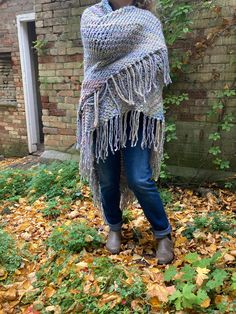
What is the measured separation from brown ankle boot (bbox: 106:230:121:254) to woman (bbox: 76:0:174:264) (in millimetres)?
318

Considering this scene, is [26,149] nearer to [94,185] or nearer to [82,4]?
[82,4]

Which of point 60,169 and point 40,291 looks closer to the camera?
point 40,291

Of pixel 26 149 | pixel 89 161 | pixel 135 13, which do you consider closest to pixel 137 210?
pixel 89 161

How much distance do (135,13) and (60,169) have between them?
2711 mm

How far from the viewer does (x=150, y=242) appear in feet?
8.36

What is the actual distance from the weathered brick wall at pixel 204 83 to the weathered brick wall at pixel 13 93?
399 cm

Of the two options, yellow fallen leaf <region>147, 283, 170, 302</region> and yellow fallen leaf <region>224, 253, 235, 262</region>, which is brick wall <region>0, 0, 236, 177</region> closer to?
yellow fallen leaf <region>224, 253, 235, 262</region>

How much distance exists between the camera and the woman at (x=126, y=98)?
2.04 m

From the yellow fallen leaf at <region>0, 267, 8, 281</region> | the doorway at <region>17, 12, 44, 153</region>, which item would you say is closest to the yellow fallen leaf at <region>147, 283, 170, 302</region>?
the yellow fallen leaf at <region>0, 267, 8, 281</region>

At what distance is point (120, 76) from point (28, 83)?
5178mm

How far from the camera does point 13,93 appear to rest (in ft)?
23.7

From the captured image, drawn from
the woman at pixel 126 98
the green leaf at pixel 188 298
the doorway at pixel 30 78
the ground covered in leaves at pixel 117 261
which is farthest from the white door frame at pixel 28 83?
the green leaf at pixel 188 298

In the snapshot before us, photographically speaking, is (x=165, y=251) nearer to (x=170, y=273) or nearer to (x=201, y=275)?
(x=170, y=273)

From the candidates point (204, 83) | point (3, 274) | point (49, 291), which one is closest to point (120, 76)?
point (49, 291)
